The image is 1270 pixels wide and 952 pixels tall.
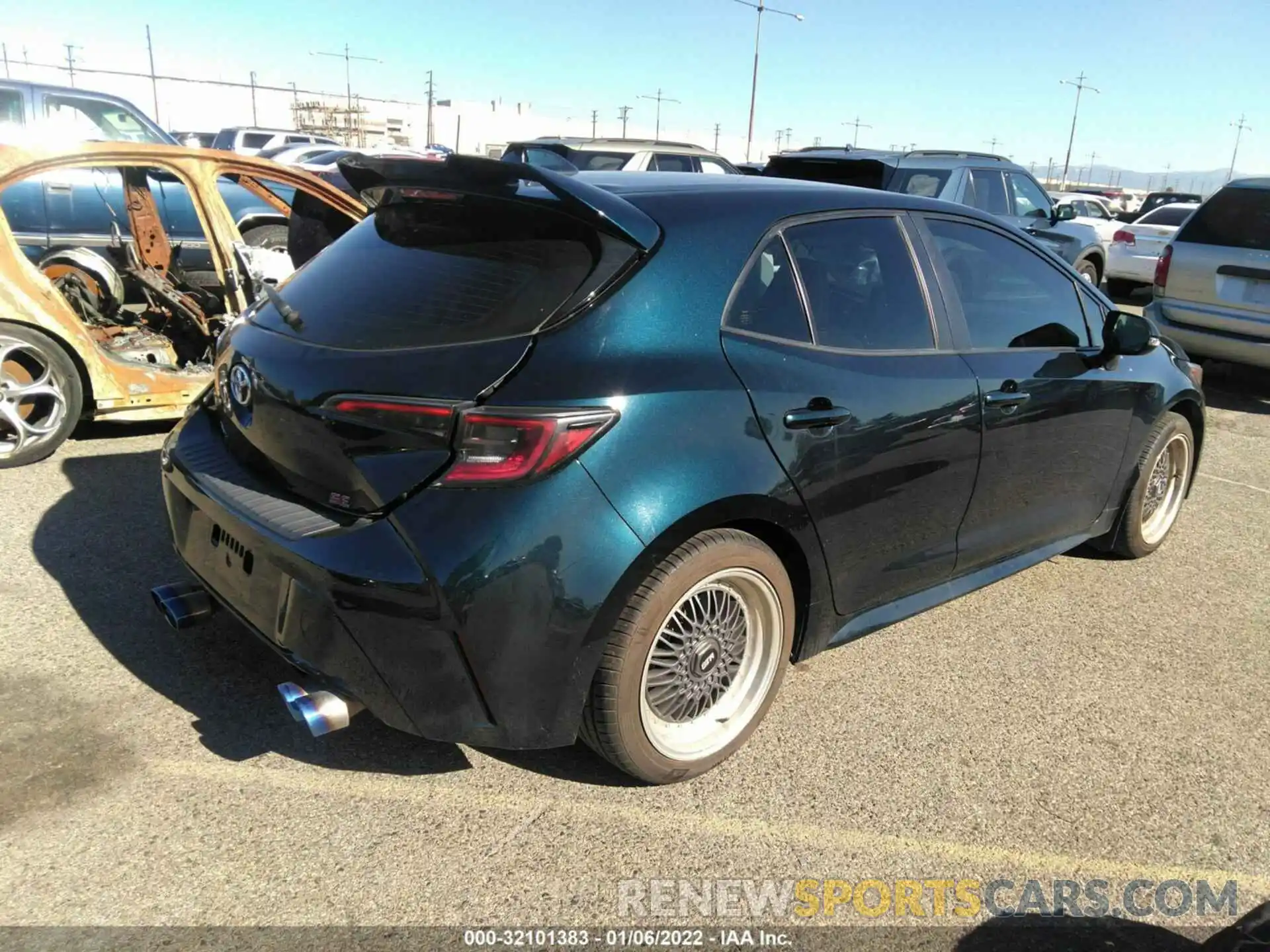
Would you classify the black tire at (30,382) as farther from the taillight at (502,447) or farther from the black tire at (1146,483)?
the black tire at (1146,483)

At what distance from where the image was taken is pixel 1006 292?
12.5ft

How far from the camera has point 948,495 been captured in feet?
11.0

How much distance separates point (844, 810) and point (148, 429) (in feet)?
16.0

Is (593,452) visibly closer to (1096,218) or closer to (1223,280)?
(1223,280)

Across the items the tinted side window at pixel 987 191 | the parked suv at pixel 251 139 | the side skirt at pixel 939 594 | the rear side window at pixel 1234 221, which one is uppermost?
the side skirt at pixel 939 594

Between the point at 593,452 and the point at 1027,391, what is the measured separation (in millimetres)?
1979

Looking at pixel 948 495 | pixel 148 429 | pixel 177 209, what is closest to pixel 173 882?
pixel 948 495

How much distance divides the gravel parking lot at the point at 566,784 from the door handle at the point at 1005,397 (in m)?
0.98

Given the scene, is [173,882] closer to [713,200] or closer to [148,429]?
[713,200]

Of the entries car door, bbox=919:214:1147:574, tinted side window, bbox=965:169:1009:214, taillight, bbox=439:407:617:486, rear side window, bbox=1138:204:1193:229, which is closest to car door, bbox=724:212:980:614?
car door, bbox=919:214:1147:574

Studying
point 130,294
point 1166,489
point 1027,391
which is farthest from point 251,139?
point 1027,391

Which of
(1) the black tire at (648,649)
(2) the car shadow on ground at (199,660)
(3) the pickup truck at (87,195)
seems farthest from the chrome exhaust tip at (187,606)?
(3) the pickup truck at (87,195)

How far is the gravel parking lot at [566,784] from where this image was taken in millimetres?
2402

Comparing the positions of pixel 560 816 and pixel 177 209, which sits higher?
pixel 560 816
